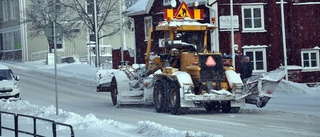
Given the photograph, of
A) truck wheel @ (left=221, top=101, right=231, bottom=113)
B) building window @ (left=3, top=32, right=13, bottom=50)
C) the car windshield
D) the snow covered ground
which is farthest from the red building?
building window @ (left=3, top=32, right=13, bottom=50)

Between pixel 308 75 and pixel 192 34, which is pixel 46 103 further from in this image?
pixel 308 75

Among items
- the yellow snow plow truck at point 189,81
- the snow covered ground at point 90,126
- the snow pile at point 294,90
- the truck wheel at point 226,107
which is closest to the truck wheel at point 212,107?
the yellow snow plow truck at point 189,81

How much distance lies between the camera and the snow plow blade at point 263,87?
21.6 metres

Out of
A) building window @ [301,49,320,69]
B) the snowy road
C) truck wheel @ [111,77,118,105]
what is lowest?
the snowy road

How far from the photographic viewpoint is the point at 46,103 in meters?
28.9

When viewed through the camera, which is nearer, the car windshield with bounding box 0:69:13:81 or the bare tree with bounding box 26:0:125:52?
the car windshield with bounding box 0:69:13:81

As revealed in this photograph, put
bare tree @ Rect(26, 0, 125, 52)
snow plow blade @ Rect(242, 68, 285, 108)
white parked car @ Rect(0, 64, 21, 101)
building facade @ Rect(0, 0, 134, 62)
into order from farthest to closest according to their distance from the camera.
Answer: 1. building facade @ Rect(0, 0, 134, 62)
2. bare tree @ Rect(26, 0, 125, 52)
3. white parked car @ Rect(0, 64, 21, 101)
4. snow plow blade @ Rect(242, 68, 285, 108)

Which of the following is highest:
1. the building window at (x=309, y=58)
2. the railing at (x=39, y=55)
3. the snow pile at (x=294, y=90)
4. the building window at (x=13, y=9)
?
the building window at (x=13, y=9)

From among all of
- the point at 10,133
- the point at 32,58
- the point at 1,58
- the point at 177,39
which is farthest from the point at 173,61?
the point at 1,58

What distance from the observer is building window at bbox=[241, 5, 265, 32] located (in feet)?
127

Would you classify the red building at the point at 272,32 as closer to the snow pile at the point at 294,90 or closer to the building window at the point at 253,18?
the building window at the point at 253,18

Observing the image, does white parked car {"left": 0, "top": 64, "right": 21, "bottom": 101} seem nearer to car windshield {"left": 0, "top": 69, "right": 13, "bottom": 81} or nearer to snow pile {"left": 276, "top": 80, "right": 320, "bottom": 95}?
car windshield {"left": 0, "top": 69, "right": 13, "bottom": 81}

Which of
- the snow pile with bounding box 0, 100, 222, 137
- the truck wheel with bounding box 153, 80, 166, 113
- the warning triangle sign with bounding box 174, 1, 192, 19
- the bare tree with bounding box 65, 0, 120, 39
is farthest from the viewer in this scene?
the bare tree with bounding box 65, 0, 120, 39

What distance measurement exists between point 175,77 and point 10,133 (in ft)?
18.3
